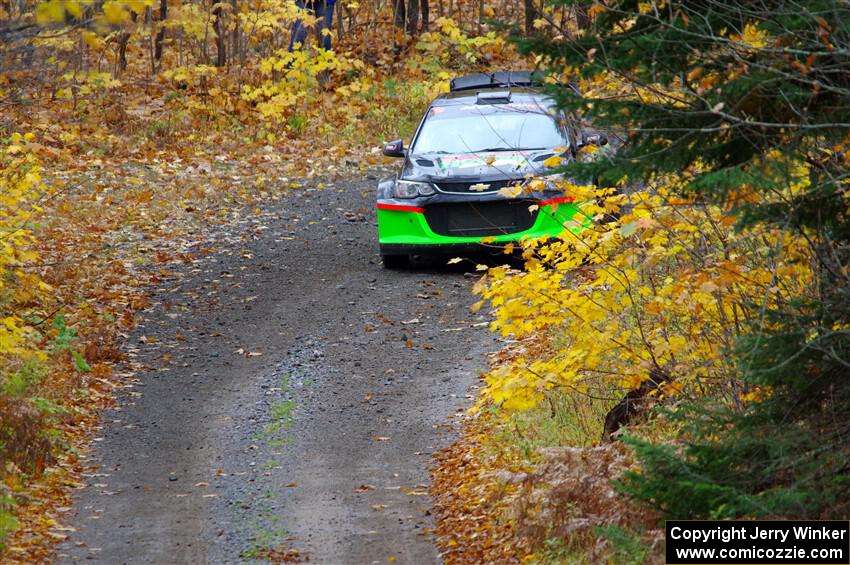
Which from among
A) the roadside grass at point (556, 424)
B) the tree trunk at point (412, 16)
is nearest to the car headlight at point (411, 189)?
the roadside grass at point (556, 424)

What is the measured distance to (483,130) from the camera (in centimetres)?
1283

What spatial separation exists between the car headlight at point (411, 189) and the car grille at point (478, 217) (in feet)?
0.60

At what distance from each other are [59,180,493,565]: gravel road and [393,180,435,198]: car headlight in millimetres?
997

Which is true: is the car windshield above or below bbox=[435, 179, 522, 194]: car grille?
above

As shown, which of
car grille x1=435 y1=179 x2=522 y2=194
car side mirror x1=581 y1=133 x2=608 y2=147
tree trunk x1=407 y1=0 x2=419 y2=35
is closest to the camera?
car side mirror x1=581 y1=133 x2=608 y2=147

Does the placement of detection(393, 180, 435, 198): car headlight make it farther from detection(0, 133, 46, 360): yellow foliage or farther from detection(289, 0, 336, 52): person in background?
detection(289, 0, 336, 52): person in background

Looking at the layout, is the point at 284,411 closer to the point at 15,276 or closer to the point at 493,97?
the point at 15,276

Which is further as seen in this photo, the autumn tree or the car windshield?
the car windshield

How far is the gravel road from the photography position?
679cm

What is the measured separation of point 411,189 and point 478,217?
82 cm

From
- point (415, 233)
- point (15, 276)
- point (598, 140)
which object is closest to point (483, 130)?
point (415, 233)

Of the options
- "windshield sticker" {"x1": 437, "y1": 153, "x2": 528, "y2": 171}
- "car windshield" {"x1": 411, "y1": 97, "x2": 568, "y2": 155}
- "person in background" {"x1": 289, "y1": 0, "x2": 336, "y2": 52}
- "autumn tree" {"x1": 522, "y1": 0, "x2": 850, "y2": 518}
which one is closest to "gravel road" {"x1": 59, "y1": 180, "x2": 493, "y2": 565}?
"windshield sticker" {"x1": 437, "y1": 153, "x2": 528, "y2": 171}

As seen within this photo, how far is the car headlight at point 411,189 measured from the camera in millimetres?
12047

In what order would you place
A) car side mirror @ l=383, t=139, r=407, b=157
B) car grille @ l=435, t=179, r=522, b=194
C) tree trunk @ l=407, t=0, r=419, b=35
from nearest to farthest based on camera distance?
1. car grille @ l=435, t=179, r=522, b=194
2. car side mirror @ l=383, t=139, r=407, b=157
3. tree trunk @ l=407, t=0, r=419, b=35
